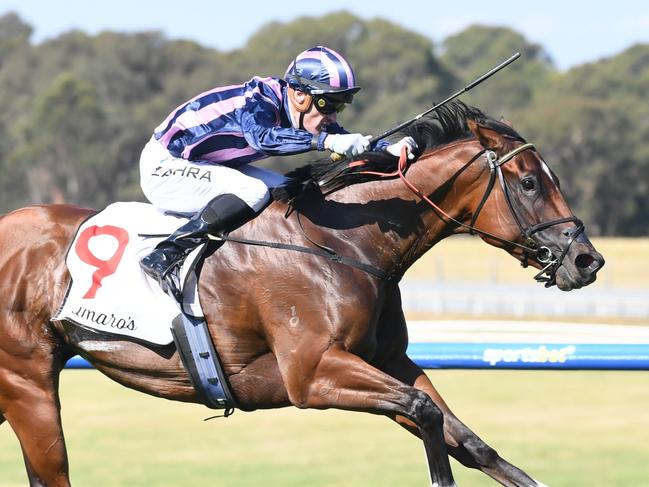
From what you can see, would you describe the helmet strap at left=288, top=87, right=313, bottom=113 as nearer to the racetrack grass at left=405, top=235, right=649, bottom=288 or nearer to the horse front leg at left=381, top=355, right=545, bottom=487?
the horse front leg at left=381, top=355, right=545, bottom=487

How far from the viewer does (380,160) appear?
15.9ft

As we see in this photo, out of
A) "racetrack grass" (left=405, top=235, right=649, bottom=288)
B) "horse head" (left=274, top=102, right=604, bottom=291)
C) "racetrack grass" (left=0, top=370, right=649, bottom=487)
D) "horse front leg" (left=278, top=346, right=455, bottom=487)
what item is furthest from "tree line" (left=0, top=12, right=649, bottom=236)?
"horse front leg" (left=278, top=346, right=455, bottom=487)

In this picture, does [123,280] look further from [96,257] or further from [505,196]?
[505,196]

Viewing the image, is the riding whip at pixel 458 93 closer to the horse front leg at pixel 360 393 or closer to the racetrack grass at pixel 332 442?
the horse front leg at pixel 360 393

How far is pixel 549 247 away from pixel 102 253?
1.91m

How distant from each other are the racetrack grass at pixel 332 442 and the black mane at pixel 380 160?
2.90 meters

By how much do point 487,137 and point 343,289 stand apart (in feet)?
2.85

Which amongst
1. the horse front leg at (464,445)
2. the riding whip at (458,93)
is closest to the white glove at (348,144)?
the riding whip at (458,93)

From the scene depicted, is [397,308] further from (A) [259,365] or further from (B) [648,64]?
(B) [648,64]

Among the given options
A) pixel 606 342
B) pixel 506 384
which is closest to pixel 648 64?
pixel 506 384

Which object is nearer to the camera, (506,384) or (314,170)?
(314,170)

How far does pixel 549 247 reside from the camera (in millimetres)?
4535

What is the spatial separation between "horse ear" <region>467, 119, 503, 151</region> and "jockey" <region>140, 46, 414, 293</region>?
0.28m

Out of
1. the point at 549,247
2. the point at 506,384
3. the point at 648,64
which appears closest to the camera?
the point at 549,247
